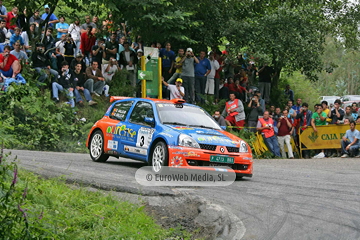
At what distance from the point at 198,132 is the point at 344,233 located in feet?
17.9

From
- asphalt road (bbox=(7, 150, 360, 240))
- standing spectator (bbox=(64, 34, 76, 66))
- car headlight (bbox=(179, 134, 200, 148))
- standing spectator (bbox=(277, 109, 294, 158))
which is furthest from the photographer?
standing spectator (bbox=(277, 109, 294, 158))

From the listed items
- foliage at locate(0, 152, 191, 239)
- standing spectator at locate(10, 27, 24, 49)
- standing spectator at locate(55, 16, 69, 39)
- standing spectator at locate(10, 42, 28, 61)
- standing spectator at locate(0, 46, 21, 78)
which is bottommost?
foliage at locate(0, 152, 191, 239)

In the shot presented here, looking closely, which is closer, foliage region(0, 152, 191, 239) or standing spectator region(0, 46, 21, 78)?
foliage region(0, 152, 191, 239)

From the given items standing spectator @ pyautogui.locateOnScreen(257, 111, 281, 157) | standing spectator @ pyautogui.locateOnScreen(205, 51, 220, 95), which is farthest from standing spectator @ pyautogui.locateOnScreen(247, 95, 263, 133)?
standing spectator @ pyautogui.locateOnScreen(205, 51, 220, 95)

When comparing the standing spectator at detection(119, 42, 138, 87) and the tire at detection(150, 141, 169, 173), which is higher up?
the standing spectator at detection(119, 42, 138, 87)

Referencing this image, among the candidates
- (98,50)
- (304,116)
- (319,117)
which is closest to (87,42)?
(98,50)

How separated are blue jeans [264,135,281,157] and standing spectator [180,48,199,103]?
10.9 feet

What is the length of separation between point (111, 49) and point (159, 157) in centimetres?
1125

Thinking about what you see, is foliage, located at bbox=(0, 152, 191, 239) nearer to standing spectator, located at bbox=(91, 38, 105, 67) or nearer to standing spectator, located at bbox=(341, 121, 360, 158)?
standing spectator, located at bbox=(91, 38, 105, 67)

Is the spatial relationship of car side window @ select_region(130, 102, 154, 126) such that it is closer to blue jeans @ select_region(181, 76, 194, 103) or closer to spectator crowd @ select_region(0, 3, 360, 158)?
spectator crowd @ select_region(0, 3, 360, 158)

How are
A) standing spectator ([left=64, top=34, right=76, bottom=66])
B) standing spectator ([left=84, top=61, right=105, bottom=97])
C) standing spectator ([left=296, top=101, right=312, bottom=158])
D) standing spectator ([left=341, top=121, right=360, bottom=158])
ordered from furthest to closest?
standing spectator ([left=296, top=101, right=312, bottom=158])
standing spectator ([left=84, top=61, right=105, bottom=97])
standing spectator ([left=64, top=34, right=76, bottom=66])
standing spectator ([left=341, top=121, right=360, bottom=158])

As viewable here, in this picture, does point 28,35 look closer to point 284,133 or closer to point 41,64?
point 41,64

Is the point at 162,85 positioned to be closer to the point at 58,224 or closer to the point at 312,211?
the point at 312,211

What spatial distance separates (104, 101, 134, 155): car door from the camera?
13680 millimetres
